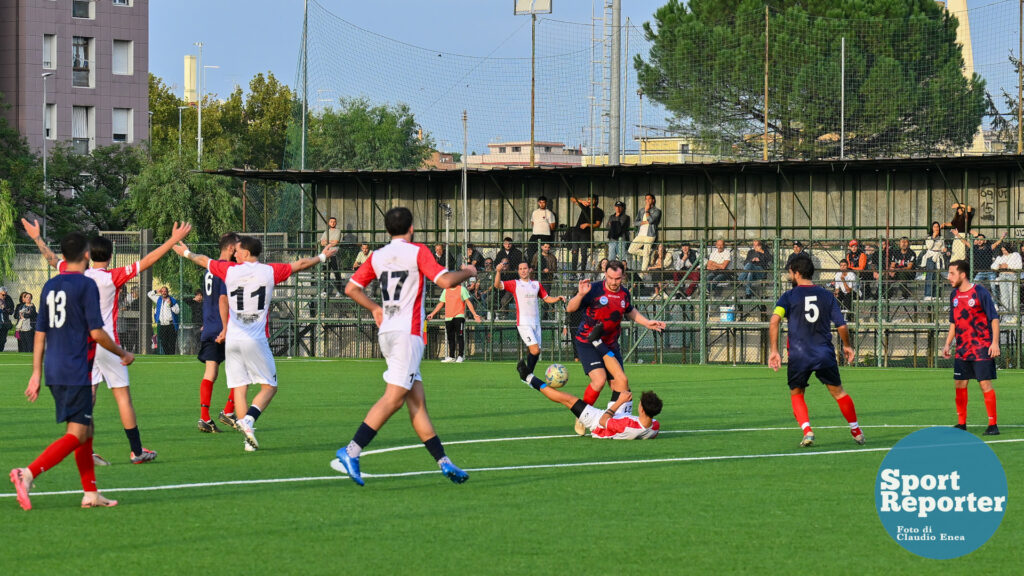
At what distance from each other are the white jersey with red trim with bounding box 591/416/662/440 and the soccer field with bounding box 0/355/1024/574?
27cm

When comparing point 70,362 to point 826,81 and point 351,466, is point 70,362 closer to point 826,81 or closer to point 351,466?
point 351,466

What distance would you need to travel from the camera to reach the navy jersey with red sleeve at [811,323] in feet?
41.8

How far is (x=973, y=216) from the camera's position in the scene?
110 feet

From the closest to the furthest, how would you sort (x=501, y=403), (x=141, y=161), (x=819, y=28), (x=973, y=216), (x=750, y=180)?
1. (x=501, y=403)
2. (x=973, y=216)
3. (x=750, y=180)
4. (x=819, y=28)
5. (x=141, y=161)

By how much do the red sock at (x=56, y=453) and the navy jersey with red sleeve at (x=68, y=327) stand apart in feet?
1.22

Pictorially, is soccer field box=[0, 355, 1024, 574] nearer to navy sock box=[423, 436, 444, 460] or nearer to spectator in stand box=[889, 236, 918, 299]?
navy sock box=[423, 436, 444, 460]

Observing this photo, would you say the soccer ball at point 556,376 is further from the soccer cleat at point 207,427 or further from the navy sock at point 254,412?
the navy sock at point 254,412

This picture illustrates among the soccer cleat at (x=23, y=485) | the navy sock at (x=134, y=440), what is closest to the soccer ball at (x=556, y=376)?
the navy sock at (x=134, y=440)

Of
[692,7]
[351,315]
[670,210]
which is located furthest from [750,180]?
[692,7]

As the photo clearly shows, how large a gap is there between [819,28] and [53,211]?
111ft

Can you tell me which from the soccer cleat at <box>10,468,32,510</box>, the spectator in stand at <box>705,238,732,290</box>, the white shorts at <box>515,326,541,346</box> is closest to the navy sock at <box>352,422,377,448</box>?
the soccer cleat at <box>10,468,32,510</box>

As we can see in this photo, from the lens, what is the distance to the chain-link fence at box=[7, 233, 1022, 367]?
28.9 meters

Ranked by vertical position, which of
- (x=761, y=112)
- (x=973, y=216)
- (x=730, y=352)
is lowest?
(x=730, y=352)

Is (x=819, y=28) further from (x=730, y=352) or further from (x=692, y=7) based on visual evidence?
(x=730, y=352)
